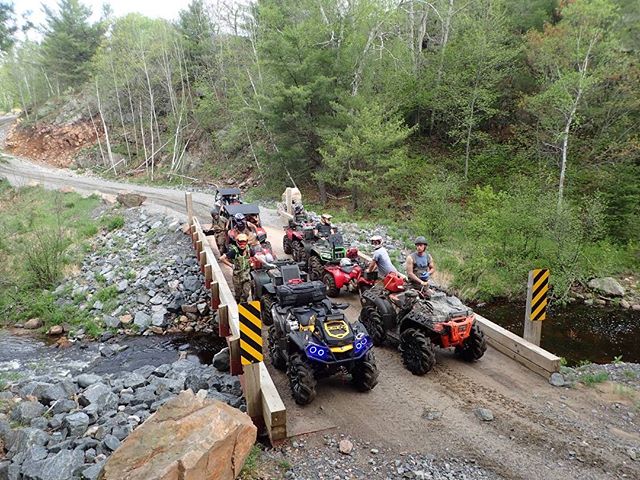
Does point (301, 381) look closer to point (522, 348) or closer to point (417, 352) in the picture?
point (417, 352)

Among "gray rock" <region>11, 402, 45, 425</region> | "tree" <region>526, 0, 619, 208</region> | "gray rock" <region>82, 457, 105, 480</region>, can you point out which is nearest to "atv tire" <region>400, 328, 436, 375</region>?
"gray rock" <region>82, 457, 105, 480</region>

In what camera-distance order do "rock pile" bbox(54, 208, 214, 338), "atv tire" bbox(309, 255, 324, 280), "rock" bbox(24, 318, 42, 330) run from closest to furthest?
"atv tire" bbox(309, 255, 324, 280)
"rock pile" bbox(54, 208, 214, 338)
"rock" bbox(24, 318, 42, 330)

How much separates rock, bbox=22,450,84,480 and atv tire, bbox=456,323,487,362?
5.27 meters

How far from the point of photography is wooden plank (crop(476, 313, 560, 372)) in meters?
6.38

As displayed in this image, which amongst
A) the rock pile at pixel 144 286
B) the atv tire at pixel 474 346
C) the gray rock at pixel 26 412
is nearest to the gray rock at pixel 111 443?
the gray rock at pixel 26 412

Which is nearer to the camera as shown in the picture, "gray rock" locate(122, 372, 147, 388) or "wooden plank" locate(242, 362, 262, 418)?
"wooden plank" locate(242, 362, 262, 418)

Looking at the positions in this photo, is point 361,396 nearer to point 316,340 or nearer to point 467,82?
point 316,340

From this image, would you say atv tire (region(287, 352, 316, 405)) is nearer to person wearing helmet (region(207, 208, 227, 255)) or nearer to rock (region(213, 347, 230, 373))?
rock (region(213, 347, 230, 373))

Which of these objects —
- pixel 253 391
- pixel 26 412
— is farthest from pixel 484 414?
pixel 26 412

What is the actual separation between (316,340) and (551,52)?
15763mm

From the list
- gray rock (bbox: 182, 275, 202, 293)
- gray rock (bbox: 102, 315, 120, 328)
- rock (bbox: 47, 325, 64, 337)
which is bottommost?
rock (bbox: 47, 325, 64, 337)

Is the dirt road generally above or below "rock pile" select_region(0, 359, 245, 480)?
above

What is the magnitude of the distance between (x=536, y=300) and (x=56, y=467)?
6890 millimetres

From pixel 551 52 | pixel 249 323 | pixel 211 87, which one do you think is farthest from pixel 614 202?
pixel 211 87
